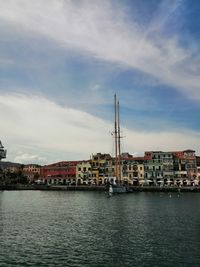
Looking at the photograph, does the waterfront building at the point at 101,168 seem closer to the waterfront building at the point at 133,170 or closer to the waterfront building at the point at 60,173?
the waterfront building at the point at 133,170

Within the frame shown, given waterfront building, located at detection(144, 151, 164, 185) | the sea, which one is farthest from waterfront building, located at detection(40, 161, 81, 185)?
the sea

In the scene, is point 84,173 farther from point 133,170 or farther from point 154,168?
point 154,168

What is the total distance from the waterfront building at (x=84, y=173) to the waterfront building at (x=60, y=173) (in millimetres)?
3446

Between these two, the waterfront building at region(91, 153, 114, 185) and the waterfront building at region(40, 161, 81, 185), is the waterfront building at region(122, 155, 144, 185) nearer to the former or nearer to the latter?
the waterfront building at region(91, 153, 114, 185)

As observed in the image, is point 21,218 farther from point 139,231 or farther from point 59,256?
A: point 59,256

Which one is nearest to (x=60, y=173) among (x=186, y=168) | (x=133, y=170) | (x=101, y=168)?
(x=101, y=168)

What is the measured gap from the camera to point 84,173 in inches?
6855

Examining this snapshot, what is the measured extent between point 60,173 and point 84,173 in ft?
59.3

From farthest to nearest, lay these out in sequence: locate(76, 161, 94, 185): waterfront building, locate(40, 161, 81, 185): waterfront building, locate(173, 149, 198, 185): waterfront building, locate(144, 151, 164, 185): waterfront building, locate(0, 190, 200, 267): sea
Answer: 1. locate(40, 161, 81, 185): waterfront building
2. locate(76, 161, 94, 185): waterfront building
3. locate(144, 151, 164, 185): waterfront building
4. locate(173, 149, 198, 185): waterfront building
5. locate(0, 190, 200, 267): sea

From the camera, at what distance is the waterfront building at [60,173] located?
181000 millimetres

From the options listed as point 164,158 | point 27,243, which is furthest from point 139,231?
point 164,158

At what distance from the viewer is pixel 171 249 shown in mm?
29953

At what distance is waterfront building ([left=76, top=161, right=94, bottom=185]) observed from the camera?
6796 inches

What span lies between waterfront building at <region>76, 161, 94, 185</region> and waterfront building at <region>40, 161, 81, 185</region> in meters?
3.45
